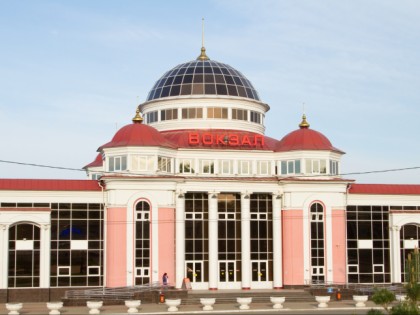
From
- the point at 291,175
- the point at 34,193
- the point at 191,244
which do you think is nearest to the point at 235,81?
the point at 291,175

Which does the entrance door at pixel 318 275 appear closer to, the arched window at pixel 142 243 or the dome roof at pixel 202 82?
the arched window at pixel 142 243

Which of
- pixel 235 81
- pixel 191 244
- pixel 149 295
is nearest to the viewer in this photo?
pixel 149 295

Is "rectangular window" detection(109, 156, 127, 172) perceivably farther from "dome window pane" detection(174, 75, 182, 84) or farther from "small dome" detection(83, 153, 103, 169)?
"small dome" detection(83, 153, 103, 169)

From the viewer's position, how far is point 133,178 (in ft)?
225

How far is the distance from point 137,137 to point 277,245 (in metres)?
15.6

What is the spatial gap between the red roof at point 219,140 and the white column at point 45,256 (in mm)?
14118

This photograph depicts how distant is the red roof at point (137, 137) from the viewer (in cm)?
7000

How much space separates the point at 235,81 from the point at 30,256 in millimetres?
26496

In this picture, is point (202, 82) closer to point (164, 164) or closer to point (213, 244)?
point (164, 164)

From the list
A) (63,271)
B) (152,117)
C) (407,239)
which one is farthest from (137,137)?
(407,239)

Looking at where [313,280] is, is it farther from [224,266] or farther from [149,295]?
[149,295]

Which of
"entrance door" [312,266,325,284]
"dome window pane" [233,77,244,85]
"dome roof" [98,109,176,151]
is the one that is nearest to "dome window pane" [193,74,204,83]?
"dome window pane" [233,77,244,85]

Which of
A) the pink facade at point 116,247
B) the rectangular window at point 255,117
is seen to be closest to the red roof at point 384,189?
the rectangular window at point 255,117

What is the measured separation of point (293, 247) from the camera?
7112cm
